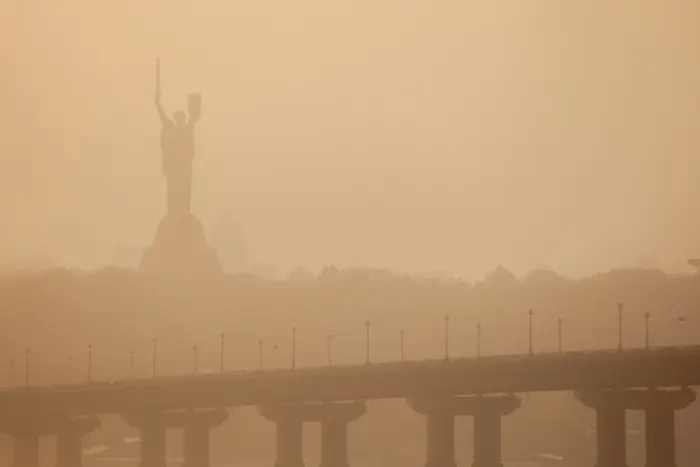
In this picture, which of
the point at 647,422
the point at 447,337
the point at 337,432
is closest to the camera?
the point at 647,422

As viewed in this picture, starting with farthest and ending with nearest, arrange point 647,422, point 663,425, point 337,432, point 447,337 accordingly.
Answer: point 337,432
point 447,337
point 647,422
point 663,425

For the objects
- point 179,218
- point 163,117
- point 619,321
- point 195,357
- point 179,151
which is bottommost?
point 195,357

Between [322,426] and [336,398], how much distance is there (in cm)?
33

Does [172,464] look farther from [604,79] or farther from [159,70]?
[604,79]

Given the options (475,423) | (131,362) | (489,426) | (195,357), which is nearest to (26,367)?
(131,362)

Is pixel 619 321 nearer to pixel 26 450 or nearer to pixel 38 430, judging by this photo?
pixel 38 430

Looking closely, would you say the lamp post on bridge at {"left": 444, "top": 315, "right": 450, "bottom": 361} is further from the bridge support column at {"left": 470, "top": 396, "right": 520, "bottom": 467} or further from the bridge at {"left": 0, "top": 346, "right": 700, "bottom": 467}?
the bridge support column at {"left": 470, "top": 396, "right": 520, "bottom": 467}

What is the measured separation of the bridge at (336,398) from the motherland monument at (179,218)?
1.02 metres

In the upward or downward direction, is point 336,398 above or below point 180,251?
below

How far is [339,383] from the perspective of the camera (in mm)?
9602

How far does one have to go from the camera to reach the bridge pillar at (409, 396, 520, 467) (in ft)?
30.2

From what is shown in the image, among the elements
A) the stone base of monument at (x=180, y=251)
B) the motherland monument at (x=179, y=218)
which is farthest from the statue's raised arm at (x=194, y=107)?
the stone base of monument at (x=180, y=251)

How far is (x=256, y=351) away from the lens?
9391 mm

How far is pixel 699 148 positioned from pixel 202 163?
14.6 feet
